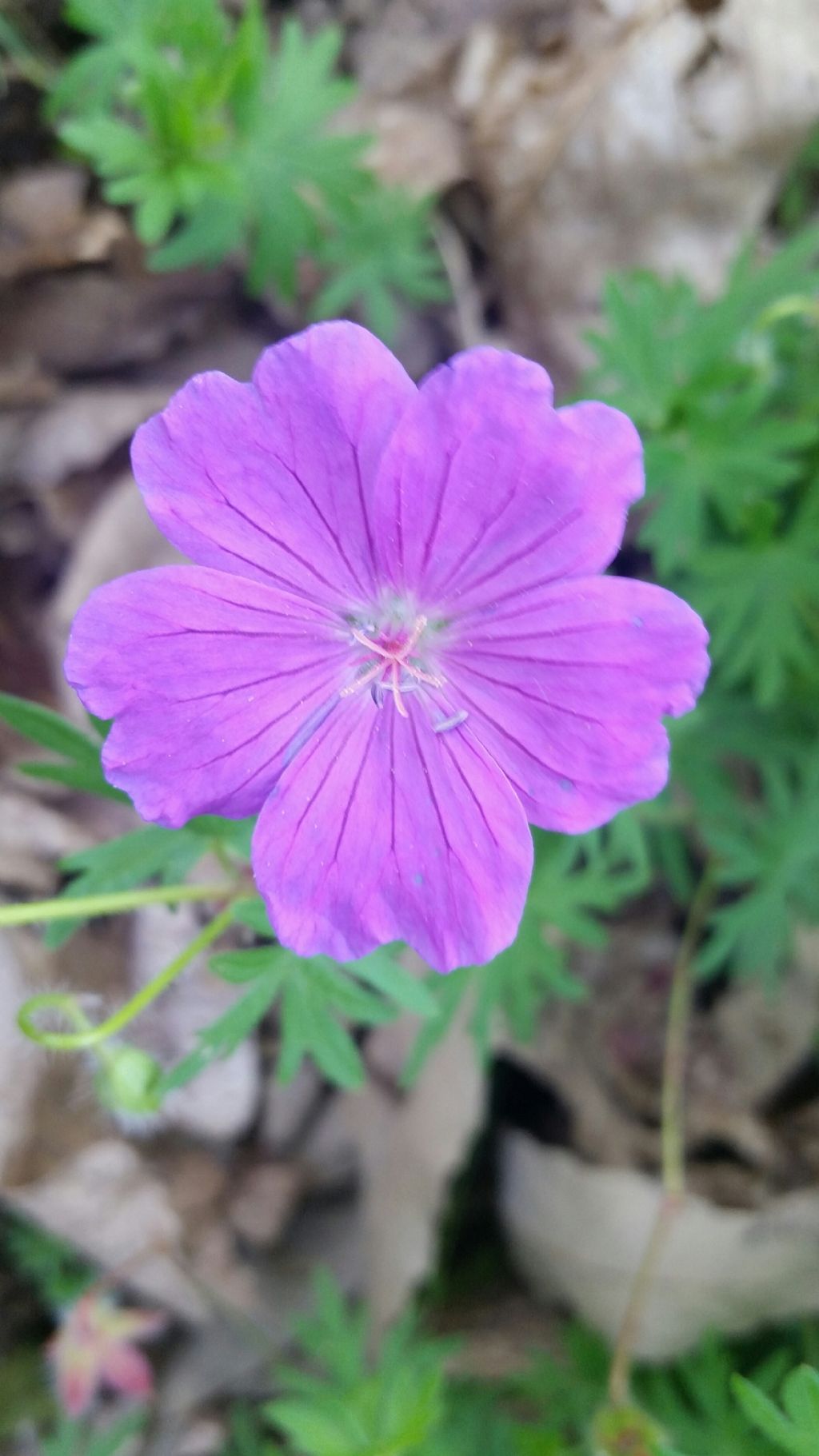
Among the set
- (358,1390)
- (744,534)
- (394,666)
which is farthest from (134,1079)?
(744,534)

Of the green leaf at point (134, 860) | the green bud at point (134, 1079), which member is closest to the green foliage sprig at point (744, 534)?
the green leaf at point (134, 860)

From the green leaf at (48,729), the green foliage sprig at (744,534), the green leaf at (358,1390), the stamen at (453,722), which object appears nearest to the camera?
the stamen at (453,722)

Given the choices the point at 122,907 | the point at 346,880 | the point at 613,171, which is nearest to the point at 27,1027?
the point at 122,907

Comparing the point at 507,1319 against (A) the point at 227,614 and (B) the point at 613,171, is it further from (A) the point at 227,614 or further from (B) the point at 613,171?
(B) the point at 613,171

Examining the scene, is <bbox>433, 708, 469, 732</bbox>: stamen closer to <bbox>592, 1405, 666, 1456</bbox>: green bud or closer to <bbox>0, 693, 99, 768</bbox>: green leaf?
<bbox>0, 693, 99, 768</bbox>: green leaf

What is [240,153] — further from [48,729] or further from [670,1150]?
[670,1150]

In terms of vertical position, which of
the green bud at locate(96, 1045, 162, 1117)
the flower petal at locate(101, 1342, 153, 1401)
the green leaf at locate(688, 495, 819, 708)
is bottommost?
the flower petal at locate(101, 1342, 153, 1401)

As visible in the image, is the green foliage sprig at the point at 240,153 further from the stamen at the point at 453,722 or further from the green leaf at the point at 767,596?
the stamen at the point at 453,722

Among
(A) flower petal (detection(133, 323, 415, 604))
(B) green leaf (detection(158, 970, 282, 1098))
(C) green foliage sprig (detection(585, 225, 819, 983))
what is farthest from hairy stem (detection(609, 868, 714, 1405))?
(A) flower petal (detection(133, 323, 415, 604))
